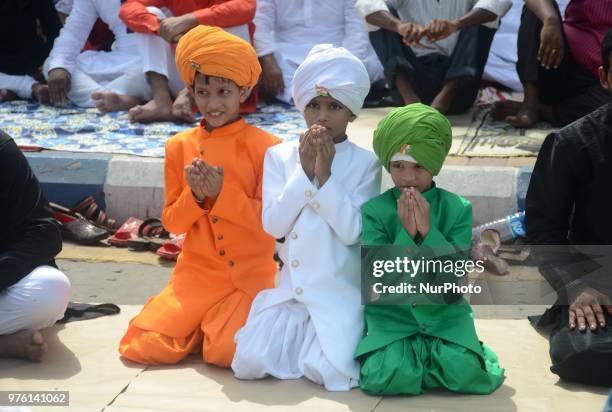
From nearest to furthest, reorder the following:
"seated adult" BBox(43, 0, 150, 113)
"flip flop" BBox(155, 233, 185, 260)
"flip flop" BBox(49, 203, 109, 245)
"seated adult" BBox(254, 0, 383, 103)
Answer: "flip flop" BBox(155, 233, 185, 260) → "flip flop" BBox(49, 203, 109, 245) → "seated adult" BBox(43, 0, 150, 113) → "seated adult" BBox(254, 0, 383, 103)

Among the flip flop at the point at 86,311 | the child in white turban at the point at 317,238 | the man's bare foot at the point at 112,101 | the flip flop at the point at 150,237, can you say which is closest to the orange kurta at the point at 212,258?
the child in white turban at the point at 317,238

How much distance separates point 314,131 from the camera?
3688 mm

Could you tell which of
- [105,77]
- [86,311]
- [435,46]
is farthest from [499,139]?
[105,77]

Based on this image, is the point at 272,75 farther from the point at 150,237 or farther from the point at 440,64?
the point at 150,237

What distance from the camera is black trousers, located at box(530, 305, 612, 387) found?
3.56 meters

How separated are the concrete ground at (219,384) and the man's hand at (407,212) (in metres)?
0.59

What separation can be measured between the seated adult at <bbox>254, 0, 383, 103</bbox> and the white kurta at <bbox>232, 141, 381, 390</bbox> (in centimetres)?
335

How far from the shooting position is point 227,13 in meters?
6.69

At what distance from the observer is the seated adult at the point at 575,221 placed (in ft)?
12.2

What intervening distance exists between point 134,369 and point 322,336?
0.76 metres

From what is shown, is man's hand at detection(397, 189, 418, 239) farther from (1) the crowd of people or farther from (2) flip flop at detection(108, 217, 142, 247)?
(2) flip flop at detection(108, 217, 142, 247)

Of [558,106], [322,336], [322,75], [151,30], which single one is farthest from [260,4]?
[322,336]

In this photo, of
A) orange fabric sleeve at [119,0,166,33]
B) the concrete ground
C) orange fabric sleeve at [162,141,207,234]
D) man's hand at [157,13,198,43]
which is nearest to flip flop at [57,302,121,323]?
the concrete ground

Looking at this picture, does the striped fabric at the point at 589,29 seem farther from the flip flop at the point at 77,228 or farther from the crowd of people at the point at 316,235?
the flip flop at the point at 77,228
